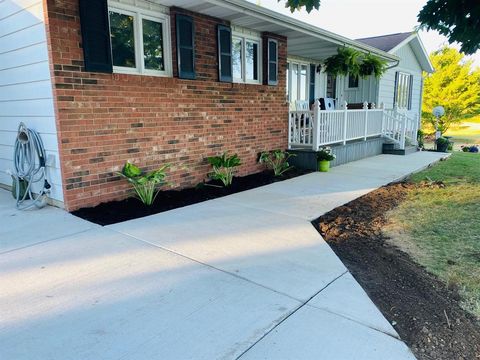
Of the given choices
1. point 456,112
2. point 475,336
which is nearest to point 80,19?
point 475,336

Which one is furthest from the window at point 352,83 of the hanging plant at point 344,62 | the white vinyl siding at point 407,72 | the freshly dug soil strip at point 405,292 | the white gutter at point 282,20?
the freshly dug soil strip at point 405,292

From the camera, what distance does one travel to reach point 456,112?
72.1ft

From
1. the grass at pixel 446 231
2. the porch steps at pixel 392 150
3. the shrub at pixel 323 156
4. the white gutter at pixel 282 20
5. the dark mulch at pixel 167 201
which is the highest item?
the white gutter at pixel 282 20

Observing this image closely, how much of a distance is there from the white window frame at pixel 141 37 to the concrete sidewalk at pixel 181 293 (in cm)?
229

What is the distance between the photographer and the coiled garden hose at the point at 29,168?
4.70 m

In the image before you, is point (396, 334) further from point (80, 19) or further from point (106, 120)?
point (80, 19)

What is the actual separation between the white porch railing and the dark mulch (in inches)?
61.5

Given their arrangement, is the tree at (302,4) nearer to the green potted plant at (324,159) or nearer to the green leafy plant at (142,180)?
the green leafy plant at (142,180)

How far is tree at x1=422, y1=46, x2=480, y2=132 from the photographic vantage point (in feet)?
70.1

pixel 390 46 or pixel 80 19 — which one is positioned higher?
pixel 390 46

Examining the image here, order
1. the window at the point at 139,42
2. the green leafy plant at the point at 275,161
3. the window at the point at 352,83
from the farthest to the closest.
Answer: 1. the window at the point at 352,83
2. the green leafy plant at the point at 275,161
3. the window at the point at 139,42

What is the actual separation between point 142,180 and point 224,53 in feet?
9.75

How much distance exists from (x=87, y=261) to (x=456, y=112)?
24687 mm

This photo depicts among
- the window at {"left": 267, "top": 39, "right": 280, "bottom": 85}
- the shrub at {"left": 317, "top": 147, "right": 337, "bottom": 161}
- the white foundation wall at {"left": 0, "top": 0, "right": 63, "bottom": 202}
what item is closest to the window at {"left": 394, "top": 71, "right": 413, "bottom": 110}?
the shrub at {"left": 317, "top": 147, "right": 337, "bottom": 161}
